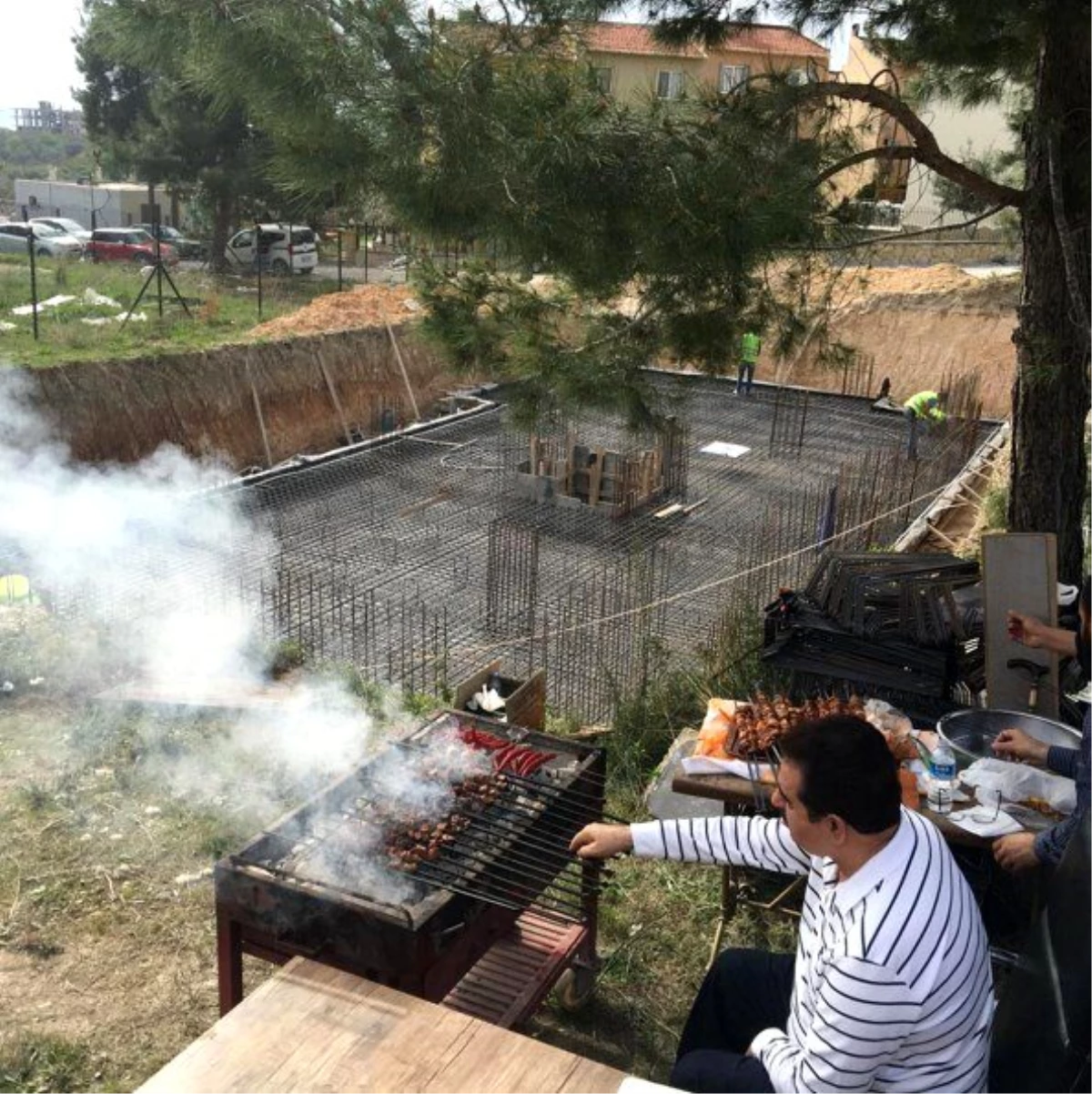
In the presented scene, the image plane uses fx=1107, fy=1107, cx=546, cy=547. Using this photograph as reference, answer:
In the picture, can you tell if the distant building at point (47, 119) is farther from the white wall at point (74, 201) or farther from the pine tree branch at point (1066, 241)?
the pine tree branch at point (1066, 241)

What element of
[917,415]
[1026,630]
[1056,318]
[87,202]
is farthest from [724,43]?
[87,202]

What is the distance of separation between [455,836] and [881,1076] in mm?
1833

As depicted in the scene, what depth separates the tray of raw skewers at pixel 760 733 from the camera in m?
4.20

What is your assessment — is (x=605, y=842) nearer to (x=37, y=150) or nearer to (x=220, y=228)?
(x=220, y=228)

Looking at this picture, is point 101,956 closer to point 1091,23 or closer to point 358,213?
point 358,213

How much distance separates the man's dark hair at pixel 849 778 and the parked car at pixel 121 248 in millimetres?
29078

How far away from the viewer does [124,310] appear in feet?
66.3

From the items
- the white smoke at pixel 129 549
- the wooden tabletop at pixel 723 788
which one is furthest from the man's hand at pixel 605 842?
the white smoke at pixel 129 549

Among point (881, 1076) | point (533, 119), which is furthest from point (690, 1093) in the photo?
point (533, 119)

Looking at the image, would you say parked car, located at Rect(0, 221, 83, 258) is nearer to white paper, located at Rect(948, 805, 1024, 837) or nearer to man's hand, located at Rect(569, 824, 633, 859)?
man's hand, located at Rect(569, 824, 633, 859)

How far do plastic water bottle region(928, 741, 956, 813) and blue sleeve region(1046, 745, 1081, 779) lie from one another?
347 mm

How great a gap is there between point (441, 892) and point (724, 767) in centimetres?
121

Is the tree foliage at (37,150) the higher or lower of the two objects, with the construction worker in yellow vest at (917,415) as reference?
higher

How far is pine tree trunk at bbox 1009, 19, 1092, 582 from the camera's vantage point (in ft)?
18.9
